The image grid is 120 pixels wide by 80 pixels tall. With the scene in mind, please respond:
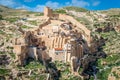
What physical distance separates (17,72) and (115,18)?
73.4 m

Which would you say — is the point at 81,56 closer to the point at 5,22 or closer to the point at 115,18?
the point at 5,22

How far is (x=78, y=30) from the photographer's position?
148m

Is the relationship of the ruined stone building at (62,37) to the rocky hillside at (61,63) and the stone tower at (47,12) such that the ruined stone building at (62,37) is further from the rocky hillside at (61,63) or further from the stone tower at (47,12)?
the rocky hillside at (61,63)

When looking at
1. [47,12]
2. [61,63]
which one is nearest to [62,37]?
[61,63]

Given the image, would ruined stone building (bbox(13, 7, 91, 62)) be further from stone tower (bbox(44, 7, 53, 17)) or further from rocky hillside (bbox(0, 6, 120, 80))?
rocky hillside (bbox(0, 6, 120, 80))

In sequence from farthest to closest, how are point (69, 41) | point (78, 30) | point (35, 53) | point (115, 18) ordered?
1. point (115, 18)
2. point (78, 30)
3. point (69, 41)
4. point (35, 53)

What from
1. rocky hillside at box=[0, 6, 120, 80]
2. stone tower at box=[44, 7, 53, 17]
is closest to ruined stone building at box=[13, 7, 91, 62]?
stone tower at box=[44, 7, 53, 17]

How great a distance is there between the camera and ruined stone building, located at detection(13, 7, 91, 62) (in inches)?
4970

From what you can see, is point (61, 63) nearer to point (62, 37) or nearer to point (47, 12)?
point (62, 37)

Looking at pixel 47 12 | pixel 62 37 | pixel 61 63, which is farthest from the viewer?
pixel 47 12

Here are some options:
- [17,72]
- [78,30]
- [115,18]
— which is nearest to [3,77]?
[17,72]

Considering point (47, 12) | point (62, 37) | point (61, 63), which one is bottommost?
point (61, 63)

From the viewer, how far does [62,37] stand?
13100cm

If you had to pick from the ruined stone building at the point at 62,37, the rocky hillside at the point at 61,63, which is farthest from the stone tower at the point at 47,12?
the rocky hillside at the point at 61,63
